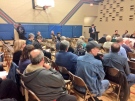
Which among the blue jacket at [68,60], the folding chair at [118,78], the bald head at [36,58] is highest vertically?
the bald head at [36,58]

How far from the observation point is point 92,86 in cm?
226

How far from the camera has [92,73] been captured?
2.22 m

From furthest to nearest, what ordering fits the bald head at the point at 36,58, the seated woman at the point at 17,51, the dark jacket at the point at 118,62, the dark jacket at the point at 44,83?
1. the seated woman at the point at 17,51
2. the dark jacket at the point at 118,62
3. the bald head at the point at 36,58
4. the dark jacket at the point at 44,83

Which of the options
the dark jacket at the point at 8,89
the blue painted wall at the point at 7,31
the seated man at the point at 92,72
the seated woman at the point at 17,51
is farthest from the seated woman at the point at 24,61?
the blue painted wall at the point at 7,31

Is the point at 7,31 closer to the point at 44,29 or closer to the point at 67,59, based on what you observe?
the point at 44,29

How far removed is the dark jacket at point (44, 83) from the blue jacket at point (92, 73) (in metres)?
0.53

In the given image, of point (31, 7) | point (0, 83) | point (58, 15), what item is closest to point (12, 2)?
point (31, 7)

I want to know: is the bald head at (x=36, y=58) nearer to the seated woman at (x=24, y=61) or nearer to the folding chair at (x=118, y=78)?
the seated woman at (x=24, y=61)

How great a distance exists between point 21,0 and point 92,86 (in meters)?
10.6

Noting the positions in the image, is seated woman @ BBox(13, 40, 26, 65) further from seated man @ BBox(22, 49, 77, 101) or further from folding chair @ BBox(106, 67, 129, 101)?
folding chair @ BBox(106, 67, 129, 101)

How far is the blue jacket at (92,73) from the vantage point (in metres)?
2.20

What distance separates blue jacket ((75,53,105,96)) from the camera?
2.20 metres

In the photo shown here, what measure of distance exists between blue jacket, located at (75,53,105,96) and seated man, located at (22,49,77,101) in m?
0.52

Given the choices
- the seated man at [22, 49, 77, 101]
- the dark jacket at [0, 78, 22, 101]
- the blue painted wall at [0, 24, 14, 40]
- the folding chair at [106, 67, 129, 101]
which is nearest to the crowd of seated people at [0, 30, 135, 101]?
Answer: the seated man at [22, 49, 77, 101]
